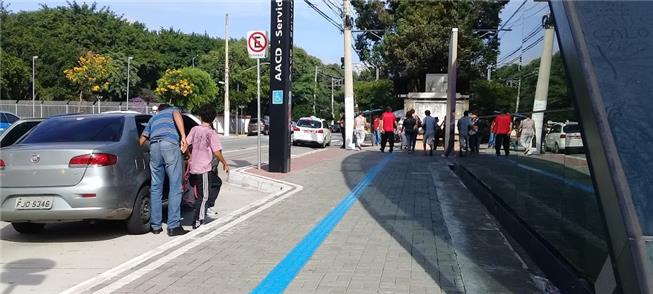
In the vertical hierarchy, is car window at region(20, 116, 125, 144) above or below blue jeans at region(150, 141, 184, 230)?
above

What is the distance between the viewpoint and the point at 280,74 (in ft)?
45.7

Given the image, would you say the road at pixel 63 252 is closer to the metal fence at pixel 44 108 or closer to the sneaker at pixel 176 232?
the sneaker at pixel 176 232

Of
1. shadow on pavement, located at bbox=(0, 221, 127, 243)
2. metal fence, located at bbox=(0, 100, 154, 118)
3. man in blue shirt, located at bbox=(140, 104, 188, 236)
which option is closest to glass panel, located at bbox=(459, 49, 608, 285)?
man in blue shirt, located at bbox=(140, 104, 188, 236)

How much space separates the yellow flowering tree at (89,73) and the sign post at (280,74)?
50.2 metres

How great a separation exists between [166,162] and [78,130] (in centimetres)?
132

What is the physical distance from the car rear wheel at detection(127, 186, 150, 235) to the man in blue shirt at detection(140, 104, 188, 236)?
128 mm

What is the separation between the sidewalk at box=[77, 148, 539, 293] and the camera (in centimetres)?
531

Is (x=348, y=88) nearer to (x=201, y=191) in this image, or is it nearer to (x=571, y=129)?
(x=201, y=191)

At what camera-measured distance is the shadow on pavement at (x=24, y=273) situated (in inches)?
213

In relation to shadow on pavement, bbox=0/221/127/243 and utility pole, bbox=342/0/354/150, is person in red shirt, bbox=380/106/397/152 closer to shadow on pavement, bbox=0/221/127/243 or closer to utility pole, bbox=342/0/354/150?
utility pole, bbox=342/0/354/150

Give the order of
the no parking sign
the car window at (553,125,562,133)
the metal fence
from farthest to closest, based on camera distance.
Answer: the metal fence
the no parking sign
the car window at (553,125,562,133)

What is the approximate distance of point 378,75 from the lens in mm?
48469

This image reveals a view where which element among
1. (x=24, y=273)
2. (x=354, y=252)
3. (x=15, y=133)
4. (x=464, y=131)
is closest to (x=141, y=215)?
(x=24, y=273)

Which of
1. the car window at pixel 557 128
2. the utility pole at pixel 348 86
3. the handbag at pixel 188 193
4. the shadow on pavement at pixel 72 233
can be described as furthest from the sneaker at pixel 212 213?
the utility pole at pixel 348 86
